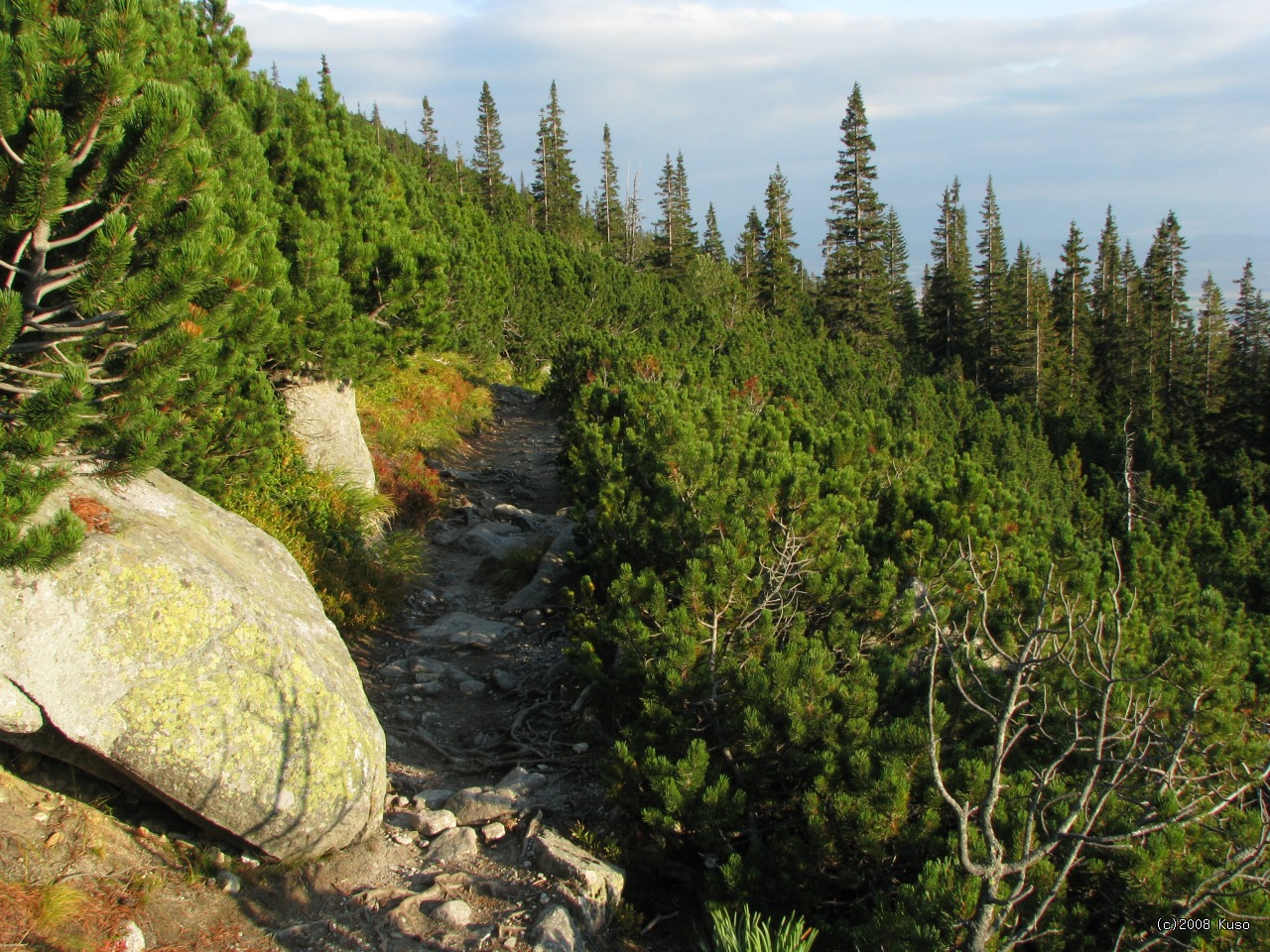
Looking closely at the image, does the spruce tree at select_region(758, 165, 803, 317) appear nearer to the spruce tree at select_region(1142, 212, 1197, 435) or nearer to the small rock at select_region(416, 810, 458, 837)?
the spruce tree at select_region(1142, 212, 1197, 435)

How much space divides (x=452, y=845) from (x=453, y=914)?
2.08 ft

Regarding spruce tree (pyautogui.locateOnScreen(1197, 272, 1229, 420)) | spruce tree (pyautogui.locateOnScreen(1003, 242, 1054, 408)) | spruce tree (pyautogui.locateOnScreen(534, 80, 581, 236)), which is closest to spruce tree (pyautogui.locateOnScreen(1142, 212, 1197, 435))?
spruce tree (pyautogui.locateOnScreen(1197, 272, 1229, 420))

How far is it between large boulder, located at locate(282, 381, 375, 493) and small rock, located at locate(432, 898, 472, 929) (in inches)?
255

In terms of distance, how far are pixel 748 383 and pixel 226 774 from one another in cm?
1136

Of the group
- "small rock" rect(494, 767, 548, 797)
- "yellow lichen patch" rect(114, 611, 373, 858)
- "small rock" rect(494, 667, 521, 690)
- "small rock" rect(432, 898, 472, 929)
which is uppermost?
"yellow lichen patch" rect(114, 611, 373, 858)

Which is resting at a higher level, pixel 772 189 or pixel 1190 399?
pixel 772 189

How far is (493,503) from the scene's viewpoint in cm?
1281

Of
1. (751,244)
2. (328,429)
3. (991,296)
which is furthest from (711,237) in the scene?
(328,429)

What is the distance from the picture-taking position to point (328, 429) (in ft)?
33.3

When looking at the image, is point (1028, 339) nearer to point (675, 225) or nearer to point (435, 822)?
point (675, 225)

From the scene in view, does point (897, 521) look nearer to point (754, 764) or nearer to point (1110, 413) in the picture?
point (754, 764)

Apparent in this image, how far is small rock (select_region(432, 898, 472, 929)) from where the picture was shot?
4.15 m

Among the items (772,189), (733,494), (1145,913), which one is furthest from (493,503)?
(772,189)

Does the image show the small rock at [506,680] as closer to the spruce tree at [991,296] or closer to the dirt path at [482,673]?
the dirt path at [482,673]
